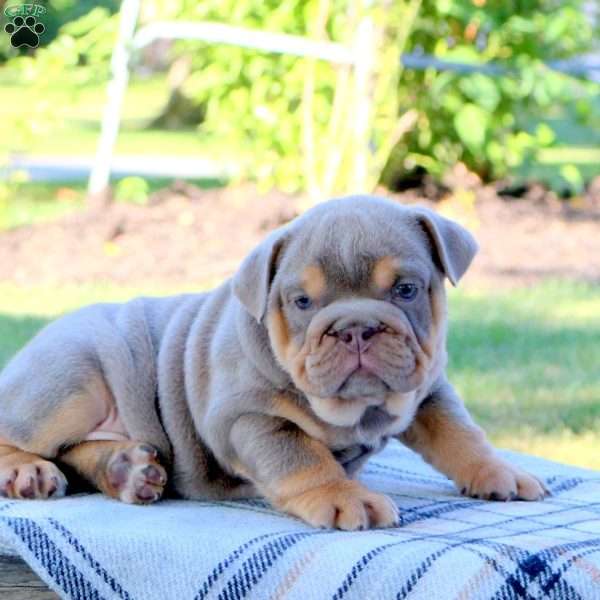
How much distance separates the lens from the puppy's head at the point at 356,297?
11.5 feet

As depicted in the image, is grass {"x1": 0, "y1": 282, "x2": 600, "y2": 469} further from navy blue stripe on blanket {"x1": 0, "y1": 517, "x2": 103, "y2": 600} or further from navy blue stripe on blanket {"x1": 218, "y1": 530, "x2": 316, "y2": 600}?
navy blue stripe on blanket {"x1": 0, "y1": 517, "x2": 103, "y2": 600}

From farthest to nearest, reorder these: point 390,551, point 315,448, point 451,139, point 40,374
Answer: point 451,139
point 40,374
point 315,448
point 390,551

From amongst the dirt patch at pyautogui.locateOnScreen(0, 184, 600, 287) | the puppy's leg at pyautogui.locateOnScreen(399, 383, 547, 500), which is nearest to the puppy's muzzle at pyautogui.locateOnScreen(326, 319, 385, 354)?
the puppy's leg at pyautogui.locateOnScreen(399, 383, 547, 500)

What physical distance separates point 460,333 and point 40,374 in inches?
167

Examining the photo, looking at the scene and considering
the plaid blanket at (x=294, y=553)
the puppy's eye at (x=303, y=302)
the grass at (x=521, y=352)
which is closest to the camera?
the plaid blanket at (x=294, y=553)

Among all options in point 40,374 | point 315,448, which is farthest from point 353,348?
point 40,374

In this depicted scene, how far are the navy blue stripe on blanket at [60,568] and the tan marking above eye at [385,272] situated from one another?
1061mm

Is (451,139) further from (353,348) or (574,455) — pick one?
(353,348)

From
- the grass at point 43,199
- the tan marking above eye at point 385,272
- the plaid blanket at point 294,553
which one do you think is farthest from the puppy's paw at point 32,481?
the grass at point 43,199

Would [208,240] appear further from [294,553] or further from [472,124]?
[294,553]

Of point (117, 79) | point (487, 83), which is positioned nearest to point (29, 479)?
point (117, 79)

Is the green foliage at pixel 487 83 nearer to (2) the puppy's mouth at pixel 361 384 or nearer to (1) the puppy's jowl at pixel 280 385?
(1) the puppy's jowl at pixel 280 385

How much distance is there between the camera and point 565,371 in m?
7.35

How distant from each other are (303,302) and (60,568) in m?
0.92
